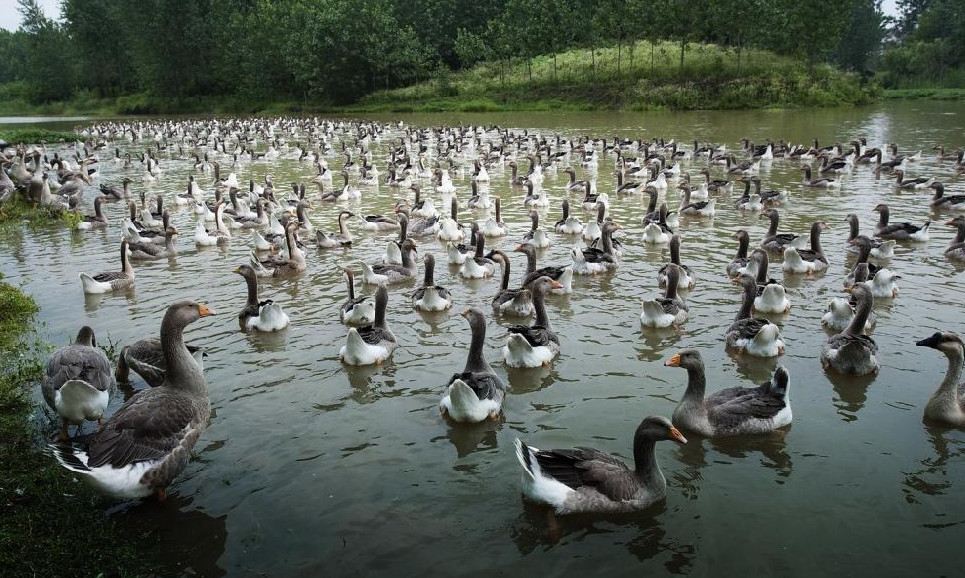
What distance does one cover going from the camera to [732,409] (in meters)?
7.75

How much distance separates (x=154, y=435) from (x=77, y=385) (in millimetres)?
1512

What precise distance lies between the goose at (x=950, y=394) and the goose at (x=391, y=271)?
9431 mm

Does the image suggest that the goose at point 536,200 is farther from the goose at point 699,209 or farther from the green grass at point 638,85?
the green grass at point 638,85

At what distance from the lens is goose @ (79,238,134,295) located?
13.2 meters

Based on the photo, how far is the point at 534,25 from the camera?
2795 inches

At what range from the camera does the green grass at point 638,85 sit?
58.1 m

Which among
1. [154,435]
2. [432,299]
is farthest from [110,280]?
[154,435]

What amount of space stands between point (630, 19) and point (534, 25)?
33.1ft

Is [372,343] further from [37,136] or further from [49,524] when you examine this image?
[37,136]

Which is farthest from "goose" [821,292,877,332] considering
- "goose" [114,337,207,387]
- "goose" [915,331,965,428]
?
"goose" [114,337,207,387]

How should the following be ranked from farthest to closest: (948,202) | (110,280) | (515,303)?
(948,202) → (110,280) → (515,303)

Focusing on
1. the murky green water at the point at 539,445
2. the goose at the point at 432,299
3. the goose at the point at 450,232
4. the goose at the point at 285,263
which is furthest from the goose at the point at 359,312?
the goose at the point at 450,232

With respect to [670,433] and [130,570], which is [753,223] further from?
[130,570]

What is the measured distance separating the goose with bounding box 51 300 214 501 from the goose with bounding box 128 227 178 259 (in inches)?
406
